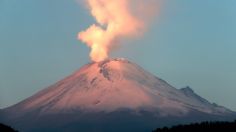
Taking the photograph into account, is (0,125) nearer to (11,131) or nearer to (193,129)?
(11,131)

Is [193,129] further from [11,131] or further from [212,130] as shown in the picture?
[11,131]

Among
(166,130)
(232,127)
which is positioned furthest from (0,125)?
(232,127)

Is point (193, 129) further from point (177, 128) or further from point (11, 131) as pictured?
point (11, 131)

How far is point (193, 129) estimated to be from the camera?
9888cm

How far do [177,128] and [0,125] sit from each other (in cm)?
2377

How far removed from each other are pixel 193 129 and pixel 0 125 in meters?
25.2

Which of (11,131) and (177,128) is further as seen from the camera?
(177,128)

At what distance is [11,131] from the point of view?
305ft

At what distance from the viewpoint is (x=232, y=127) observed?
94.6m

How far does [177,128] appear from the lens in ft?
333

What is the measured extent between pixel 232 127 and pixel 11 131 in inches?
1092

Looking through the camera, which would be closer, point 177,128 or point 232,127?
point 232,127

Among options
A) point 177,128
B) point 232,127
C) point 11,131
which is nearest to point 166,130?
point 177,128

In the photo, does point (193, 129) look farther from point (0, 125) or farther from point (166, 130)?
point (0, 125)
